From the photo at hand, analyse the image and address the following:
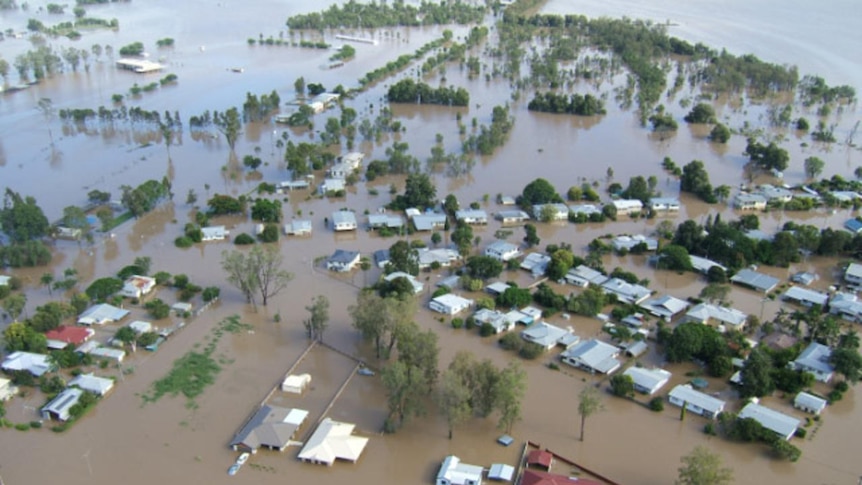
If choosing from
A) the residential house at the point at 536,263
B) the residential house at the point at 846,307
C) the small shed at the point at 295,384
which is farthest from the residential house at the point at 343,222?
the residential house at the point at 846,307

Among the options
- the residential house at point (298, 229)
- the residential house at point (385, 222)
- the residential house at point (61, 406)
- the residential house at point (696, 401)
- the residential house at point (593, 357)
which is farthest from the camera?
the residential house at point (385, 222)

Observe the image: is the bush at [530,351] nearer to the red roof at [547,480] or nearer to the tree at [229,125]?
the red roof at [547,480]

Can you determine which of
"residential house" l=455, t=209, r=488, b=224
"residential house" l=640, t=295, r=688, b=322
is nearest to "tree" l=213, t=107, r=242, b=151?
"residential house" l=455, t=209, r=488, b=224

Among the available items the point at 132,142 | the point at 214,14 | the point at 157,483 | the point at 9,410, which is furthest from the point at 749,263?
the point at 214,14

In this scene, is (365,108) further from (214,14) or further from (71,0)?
(71,0)

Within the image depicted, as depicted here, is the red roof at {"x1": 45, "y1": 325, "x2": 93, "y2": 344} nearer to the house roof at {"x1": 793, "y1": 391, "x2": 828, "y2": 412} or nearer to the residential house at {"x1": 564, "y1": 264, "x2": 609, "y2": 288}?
the residential house at {"x1": 564, "y1": 264, "x2": 609, "y2": 288}

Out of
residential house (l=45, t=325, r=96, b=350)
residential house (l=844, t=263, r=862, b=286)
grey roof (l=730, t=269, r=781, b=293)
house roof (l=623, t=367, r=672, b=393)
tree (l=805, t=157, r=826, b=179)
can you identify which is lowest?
residential house (l=45, t=325, r=96, b=350)
